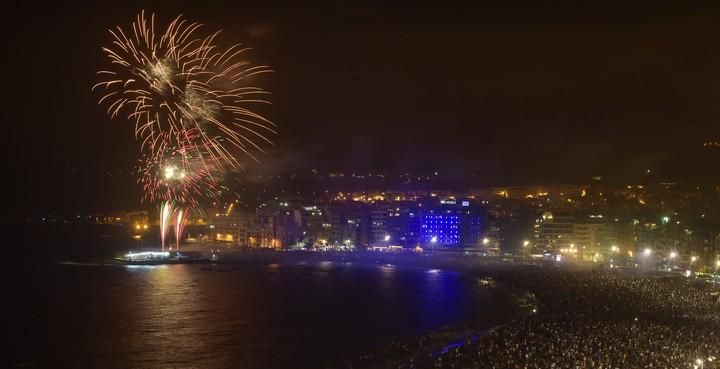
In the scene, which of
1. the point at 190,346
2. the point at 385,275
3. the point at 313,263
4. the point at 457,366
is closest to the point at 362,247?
the point at 313,263

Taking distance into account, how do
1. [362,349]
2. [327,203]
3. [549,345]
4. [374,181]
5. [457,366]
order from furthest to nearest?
[374,181]
[327,203]
[362,349]
[549,345]
[457,366]

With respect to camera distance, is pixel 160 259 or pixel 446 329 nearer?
pixel 446 329

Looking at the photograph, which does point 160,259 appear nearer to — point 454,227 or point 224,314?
point 224,314

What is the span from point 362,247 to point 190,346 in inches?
2383

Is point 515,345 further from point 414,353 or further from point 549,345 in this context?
point 414,353

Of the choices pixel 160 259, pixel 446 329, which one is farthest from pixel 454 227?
pixel 446 329

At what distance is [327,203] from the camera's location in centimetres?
10531

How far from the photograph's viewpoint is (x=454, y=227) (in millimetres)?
86938

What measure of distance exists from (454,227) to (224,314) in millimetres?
55176

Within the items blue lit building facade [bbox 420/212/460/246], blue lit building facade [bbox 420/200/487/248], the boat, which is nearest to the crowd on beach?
the boat

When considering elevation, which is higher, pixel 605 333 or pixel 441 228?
pixel 441 228

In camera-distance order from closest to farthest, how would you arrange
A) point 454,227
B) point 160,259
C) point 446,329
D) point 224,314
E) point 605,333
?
point 605,333, point 446,329, point 224,314, point 160,259, point 454,227

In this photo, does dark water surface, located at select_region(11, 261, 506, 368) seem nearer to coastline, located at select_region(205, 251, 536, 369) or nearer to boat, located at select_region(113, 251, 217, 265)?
coastline, located at select_region(205, 251, 536, 369)

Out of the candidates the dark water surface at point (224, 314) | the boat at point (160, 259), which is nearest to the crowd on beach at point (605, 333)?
the dark water surface at point (224, 314)
